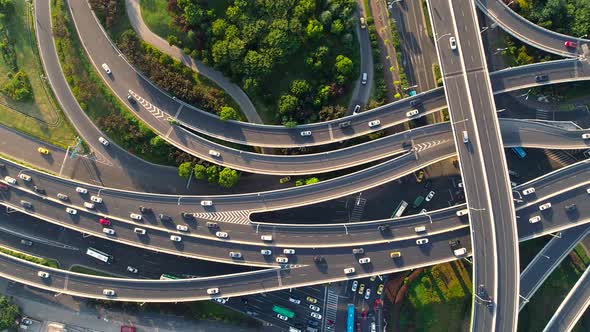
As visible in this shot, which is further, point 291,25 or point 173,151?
point 173,151

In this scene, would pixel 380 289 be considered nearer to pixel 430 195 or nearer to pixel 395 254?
pixel 395 254

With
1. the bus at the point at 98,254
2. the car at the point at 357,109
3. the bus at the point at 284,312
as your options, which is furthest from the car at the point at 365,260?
the bus at the point at 98,254

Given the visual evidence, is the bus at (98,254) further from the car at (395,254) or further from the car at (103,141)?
the car at (395,254)

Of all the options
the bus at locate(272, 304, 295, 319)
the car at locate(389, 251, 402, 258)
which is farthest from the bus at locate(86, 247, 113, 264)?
the car at locate(389, 251, 402, 258)

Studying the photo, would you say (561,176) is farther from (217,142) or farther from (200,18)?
(200,18)

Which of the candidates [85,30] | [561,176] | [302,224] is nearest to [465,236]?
[561,176]

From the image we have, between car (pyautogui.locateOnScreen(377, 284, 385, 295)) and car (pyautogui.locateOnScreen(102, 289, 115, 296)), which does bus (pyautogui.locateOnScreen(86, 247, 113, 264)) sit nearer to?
car (pyautogui.locateOnScreen(102, 289, 115, 296))
